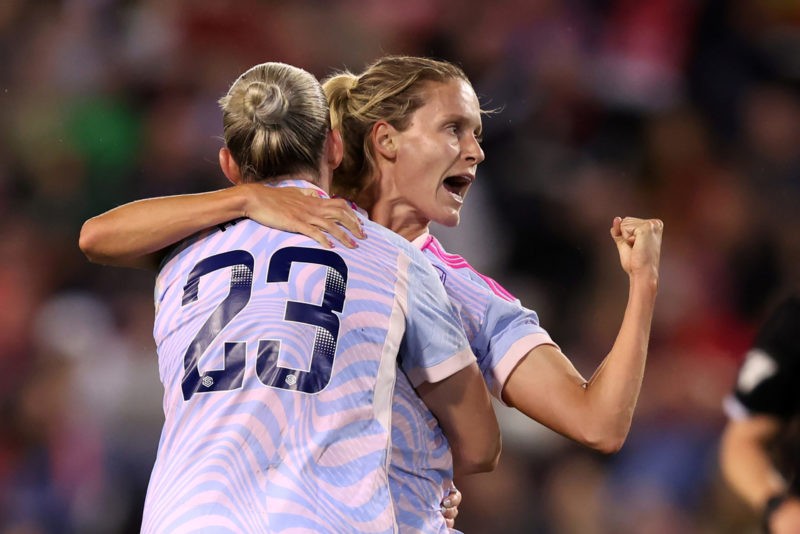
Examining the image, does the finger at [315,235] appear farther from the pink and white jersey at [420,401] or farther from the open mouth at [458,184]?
the open mouth at [458,184]

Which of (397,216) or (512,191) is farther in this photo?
(512,191)

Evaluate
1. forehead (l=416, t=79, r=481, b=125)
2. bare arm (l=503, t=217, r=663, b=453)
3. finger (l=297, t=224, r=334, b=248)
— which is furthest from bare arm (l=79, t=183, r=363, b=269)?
forehead (l=416, t=79, r=481, b=125)

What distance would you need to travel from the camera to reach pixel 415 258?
2146 mm

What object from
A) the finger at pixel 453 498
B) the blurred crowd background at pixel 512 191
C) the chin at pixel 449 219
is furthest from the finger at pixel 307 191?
the blurred crowd background at pixel 512 191

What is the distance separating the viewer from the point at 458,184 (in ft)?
9.23

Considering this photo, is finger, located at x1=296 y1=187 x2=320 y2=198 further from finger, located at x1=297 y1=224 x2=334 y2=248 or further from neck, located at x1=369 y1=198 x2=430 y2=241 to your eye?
neck, located at x1=369 y1=198 x2=430 y2=241

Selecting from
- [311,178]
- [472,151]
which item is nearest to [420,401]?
[311,178]

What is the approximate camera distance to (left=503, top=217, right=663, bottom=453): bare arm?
2.18 metres

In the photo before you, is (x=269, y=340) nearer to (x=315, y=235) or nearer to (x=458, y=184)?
(x=315, y=235)

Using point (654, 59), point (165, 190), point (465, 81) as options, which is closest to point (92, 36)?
point (165, 190)

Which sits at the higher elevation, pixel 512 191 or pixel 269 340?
pixel 269 340

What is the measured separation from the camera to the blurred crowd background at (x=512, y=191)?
470cm

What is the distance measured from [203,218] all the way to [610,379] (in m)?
0.86

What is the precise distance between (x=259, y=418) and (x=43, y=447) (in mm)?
3335
